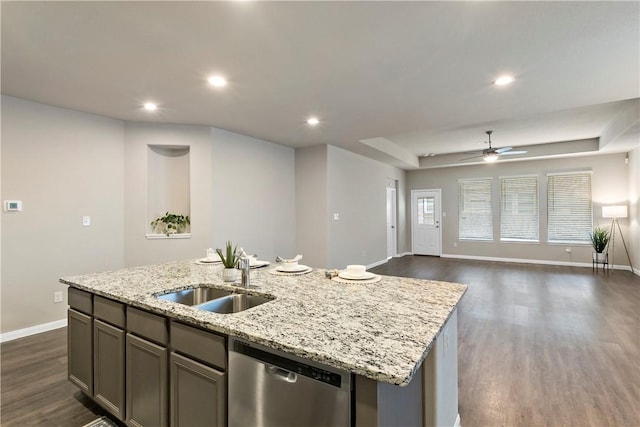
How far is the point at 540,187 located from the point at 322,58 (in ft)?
24.1

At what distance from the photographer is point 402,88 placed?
10.4ft

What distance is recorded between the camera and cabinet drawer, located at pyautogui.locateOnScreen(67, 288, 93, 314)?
6.47 ft

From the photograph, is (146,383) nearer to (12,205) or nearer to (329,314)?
(329,314)

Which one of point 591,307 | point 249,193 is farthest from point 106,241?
point 591,307

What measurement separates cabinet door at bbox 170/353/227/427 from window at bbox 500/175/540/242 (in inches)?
331

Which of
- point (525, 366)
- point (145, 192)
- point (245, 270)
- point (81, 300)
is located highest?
point (145, 192)

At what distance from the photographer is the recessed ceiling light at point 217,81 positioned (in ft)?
9.44

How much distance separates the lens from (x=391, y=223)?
8602 mm

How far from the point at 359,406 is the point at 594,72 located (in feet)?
11.7

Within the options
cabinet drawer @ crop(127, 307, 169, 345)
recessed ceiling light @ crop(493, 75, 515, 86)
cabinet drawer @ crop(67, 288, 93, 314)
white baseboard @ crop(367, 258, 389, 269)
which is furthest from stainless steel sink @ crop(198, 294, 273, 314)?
white baseboard @ crop(367, 258, 389, 269)

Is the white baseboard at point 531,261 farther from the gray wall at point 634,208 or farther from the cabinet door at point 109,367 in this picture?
the cabinet door at point 109,367

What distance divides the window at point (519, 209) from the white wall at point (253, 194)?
5.64 m

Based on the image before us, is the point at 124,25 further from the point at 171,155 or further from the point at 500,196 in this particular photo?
the point at 500,196

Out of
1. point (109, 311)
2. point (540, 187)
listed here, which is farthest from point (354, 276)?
point (540, 187)
